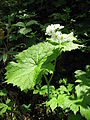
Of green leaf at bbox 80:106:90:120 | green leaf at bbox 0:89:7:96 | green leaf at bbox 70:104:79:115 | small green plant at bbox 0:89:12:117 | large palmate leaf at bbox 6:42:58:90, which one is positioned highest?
large palmate leaf at bbox 6:42:58:90

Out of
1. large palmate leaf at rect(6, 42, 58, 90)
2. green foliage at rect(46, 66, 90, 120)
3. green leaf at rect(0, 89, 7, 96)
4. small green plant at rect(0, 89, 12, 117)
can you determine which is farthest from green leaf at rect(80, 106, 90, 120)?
green leaf at rect(0, 89, 7, 96)

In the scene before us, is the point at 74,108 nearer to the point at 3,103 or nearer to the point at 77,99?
the point at 77,99

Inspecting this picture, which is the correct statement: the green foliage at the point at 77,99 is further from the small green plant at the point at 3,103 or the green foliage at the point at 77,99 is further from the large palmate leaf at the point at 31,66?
the small green plant at the point at 3,103

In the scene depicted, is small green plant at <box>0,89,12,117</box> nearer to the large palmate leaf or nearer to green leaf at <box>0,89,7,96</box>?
green leaf at <box>0,89,7,96</box>

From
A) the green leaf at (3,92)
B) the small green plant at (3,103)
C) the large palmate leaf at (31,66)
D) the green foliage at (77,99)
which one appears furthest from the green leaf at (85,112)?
the green leaf at (3,92)

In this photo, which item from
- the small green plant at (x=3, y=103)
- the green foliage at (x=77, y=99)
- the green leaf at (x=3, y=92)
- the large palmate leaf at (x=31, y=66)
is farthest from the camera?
the green leaf at (x=3, y=92)

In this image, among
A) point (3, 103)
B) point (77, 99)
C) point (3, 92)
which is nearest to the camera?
point (77, 99)

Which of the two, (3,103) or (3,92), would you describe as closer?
(3,103)

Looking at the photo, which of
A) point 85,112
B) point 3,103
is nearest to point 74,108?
point 85,112
